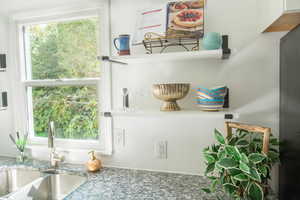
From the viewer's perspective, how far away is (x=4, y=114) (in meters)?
1.95

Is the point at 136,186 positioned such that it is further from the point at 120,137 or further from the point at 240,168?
the point at 240,168

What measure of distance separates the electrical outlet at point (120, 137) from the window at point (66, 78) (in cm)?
7

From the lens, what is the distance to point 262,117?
1.32 metres

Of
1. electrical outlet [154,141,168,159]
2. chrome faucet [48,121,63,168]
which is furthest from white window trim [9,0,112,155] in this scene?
electrical outlet [154,141,168,159]

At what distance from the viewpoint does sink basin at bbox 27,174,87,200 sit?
152 cm

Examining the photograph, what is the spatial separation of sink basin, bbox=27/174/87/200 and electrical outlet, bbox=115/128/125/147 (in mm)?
356

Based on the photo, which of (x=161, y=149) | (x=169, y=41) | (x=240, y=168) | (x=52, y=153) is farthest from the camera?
(x=52, y=153)

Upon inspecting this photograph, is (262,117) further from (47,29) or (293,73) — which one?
(47,29)

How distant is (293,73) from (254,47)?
36cm

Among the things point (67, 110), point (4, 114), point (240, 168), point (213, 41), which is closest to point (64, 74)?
point (67, 110)

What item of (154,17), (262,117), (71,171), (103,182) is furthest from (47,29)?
(262,117)

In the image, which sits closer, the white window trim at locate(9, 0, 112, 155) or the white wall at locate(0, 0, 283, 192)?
the white wall at locate(0, 0, 283, 192)

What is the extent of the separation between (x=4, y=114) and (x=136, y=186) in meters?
1.48

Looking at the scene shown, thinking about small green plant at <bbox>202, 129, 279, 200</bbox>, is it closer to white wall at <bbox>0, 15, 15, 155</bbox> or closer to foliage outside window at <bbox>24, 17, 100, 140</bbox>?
foliage outside window at <bbox>24, 17, 100, 140</bbox>
